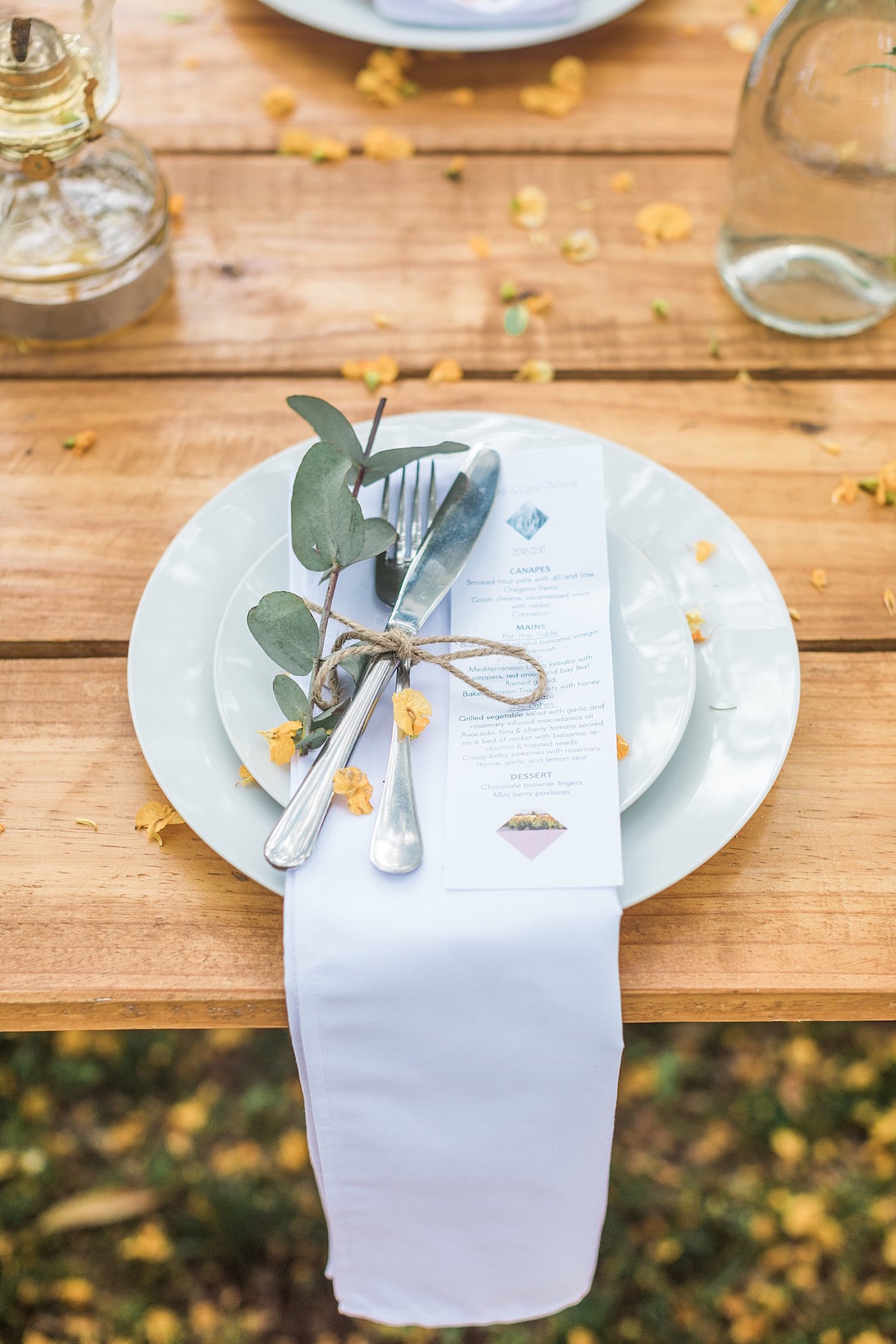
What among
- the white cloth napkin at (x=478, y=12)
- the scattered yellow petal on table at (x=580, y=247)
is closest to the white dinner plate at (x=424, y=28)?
the white cloth napkin at (x=478, y=12)

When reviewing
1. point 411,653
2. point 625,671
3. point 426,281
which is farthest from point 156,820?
point 426,281

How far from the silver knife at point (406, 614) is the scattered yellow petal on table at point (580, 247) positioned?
0.34 m

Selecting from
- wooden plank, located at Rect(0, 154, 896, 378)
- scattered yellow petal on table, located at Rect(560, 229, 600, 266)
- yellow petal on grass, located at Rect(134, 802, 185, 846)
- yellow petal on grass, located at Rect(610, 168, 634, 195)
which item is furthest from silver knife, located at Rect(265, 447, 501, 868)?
yellow petal on grass, located at Rect(610, 168, 634, 195)

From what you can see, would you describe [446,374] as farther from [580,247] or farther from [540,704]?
[540,704]

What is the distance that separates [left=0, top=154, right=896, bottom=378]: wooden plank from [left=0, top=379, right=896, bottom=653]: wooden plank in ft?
0.11

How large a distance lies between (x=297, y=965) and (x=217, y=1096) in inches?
32.5

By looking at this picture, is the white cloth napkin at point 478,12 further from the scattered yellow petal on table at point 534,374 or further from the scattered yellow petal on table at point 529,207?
the scattered yellow petal on table at point 534,374

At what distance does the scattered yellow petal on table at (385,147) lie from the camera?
1.02 m

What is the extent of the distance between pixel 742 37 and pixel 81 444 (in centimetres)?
84

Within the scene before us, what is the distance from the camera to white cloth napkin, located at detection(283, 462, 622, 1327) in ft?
1.76

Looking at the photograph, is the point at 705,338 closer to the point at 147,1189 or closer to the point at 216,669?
the point at 216,669

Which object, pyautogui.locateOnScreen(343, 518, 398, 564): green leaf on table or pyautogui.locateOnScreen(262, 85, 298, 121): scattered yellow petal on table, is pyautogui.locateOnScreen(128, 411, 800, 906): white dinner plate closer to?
pyautogui.locateOnScreen(343, 518, 398, 564): green leaf on table

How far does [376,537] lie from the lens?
2.02 feet

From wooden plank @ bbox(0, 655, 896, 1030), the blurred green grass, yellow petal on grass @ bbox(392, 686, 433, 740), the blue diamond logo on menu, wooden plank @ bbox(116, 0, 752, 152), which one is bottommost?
the blurred green grass
